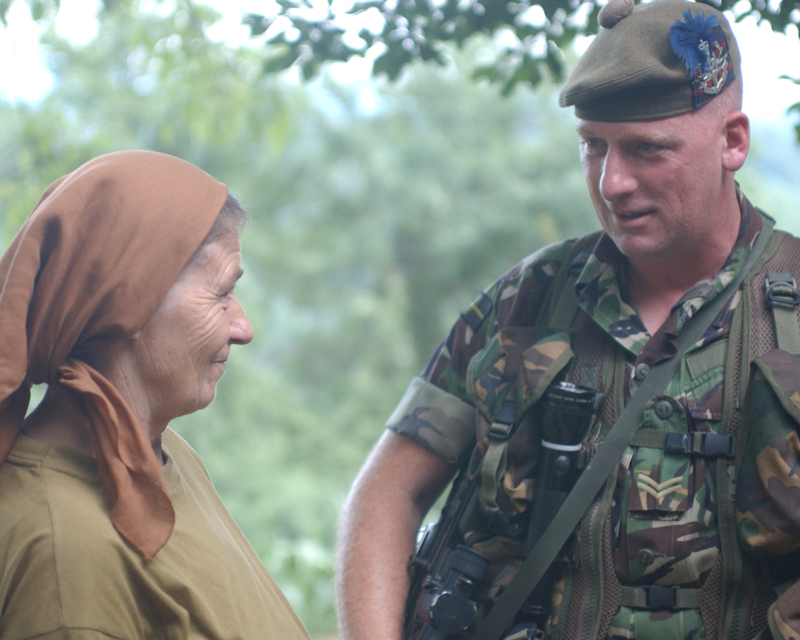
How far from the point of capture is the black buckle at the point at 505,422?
82.0 inches

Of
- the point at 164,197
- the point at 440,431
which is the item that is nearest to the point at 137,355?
the point at 164,197

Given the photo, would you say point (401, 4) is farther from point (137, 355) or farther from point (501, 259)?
point (501, 259)

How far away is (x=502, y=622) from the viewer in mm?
2023

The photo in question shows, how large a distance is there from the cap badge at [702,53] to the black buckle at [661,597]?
112 centimetres

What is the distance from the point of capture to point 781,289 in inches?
77.0

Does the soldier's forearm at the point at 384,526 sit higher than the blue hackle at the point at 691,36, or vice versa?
the blue hackle at the point at 691,36

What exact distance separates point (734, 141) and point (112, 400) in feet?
5.13

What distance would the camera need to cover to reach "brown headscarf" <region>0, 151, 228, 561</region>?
1454 mm

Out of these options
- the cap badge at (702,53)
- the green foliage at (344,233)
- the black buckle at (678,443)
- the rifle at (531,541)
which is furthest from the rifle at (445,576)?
the green foliage at (344,233)

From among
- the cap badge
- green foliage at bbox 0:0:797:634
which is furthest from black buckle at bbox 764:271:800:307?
green foliage at bbox 0:0:797:634

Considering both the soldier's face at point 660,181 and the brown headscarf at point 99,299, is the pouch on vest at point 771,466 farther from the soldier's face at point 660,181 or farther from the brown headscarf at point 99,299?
the brown headscarf at point 99,299

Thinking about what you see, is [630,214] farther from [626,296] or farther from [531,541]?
[531,541]

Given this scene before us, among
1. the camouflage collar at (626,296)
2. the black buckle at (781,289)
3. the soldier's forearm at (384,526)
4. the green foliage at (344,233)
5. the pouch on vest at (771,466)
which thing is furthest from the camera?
the green foliage at (344,233)

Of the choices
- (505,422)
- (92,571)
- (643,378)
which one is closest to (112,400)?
(92,571)
